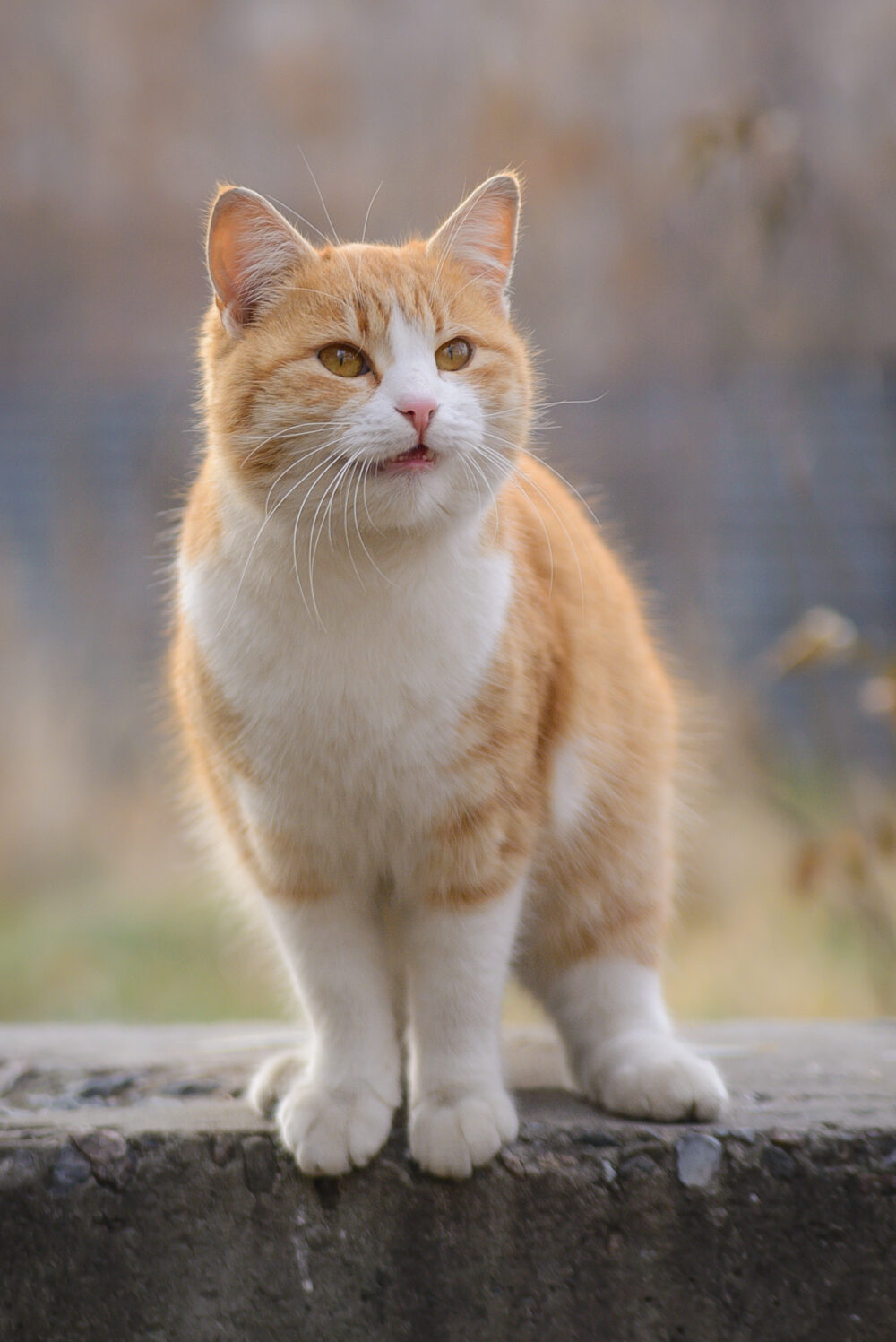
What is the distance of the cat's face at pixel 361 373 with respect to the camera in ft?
4.39

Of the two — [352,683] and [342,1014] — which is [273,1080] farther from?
→ [352,683]

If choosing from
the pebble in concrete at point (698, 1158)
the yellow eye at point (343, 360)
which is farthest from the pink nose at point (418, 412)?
the pebble in concrete at point (698, 1158)

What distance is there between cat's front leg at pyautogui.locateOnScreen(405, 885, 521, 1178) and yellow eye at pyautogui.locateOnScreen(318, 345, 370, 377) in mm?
625

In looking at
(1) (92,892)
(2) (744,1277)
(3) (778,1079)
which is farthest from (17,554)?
(2) (744,1277)

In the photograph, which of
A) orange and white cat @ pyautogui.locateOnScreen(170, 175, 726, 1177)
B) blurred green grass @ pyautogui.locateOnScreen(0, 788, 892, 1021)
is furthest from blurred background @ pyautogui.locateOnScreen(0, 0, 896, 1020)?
orange and white cat @ pyautogui.locateOnScreen(170, 175, 726, 1177)

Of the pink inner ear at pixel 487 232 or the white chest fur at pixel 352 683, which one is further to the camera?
the pink inner ear at pixel 487 232

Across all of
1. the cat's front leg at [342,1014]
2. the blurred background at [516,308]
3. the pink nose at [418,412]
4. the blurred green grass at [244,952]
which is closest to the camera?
the pink nose at [418,412]

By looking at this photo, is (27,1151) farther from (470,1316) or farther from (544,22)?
(544,22)

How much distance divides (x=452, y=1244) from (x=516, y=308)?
2.94m

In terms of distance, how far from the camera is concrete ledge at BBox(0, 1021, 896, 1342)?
137cm

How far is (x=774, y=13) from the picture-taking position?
378 centimetres

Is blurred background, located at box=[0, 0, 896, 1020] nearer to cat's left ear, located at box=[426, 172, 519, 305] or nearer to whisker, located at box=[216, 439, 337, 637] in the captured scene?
cat's left ear, located at box=[426, 172, 519, 305]

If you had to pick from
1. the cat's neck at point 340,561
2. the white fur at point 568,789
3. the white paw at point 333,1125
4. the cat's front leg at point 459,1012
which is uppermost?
the cat's neck at point 340,561

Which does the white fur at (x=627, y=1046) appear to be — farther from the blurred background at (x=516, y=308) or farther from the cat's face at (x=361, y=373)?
the blurred background at (x=516, y=308)
